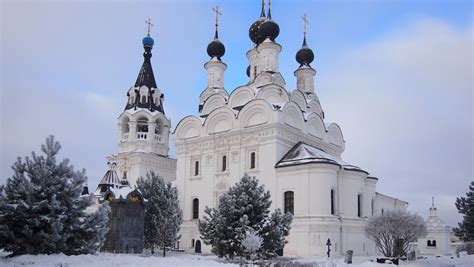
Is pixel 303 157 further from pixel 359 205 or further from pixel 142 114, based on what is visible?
pixel 142 114

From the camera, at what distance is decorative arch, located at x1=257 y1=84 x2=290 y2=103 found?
3419cm

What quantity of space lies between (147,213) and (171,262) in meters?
10.7

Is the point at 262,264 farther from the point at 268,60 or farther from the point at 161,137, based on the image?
the point at 161,137

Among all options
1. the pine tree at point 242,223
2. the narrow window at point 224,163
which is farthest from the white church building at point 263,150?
the pine tree at point 242,223

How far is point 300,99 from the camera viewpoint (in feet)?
119

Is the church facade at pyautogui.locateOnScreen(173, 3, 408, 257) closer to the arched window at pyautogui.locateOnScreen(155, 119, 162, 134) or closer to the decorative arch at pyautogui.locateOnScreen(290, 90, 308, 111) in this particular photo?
the decorative arch at pyautogui.locateOnScreen(290, 90, 308, 111)

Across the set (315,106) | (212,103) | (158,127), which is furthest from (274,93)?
(158,127)

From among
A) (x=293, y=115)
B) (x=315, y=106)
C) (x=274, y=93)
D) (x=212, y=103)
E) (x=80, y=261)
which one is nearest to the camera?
(x=80, y=261)

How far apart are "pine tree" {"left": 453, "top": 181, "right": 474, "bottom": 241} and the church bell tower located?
22453 mm

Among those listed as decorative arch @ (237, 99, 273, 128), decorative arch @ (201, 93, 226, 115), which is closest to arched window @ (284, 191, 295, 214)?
decorative arch @ (237, 99, 273, 128)

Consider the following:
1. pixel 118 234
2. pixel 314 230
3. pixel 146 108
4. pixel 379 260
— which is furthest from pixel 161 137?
pixel 379 260

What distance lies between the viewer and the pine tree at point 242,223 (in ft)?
68.1

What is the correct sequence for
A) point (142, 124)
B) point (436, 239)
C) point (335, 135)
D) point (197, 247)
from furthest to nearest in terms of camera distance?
1. point (436, 239)
2. point (142, 124)
3. point (335, 135)
4. point (197, 247)

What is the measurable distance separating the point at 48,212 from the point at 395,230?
645 inches
